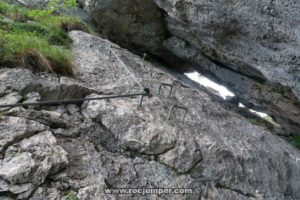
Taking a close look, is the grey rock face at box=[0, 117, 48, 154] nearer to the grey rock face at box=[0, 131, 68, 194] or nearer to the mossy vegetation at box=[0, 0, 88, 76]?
the grey rock face at box=[0, 131, 68, 194]

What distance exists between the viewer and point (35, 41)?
7453 mm

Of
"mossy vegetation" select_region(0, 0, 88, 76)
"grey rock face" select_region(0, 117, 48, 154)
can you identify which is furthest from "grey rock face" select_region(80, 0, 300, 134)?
"grey rock face" select_region(0, 117, 48, 154)

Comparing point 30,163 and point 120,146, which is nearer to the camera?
point 30,163

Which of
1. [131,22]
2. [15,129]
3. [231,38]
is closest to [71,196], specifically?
[15,129]

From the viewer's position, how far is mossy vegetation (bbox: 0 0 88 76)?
673cm

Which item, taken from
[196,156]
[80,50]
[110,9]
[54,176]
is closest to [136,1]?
[110,9]

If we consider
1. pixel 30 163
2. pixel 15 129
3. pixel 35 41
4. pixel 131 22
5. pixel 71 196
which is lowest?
→ pixel 71 196

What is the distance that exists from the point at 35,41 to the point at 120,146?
322 centimetres

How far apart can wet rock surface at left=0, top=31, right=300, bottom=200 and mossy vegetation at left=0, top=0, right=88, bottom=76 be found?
32 cm

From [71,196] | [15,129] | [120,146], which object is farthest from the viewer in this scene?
[120,146]

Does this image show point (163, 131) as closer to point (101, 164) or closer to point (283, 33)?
point (101, 164)

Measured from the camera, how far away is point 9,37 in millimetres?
7059

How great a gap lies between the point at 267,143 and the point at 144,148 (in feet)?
13.6

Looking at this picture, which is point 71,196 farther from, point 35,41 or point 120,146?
point 35,41
